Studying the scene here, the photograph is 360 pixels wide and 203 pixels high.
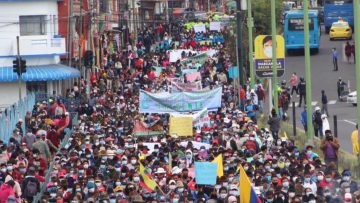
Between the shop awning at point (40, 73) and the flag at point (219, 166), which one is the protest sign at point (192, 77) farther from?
the flag at point (219, 166)

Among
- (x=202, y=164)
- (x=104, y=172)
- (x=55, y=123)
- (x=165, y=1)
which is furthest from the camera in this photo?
(x=165, y=1)

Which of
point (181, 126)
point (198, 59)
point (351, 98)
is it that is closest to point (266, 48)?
point (351, 98)

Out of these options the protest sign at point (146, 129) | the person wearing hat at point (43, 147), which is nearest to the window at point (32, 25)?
the protest sign at point (146, 129)

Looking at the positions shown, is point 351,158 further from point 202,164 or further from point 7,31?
point 7,31

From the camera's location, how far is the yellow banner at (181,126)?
36219 millimetres

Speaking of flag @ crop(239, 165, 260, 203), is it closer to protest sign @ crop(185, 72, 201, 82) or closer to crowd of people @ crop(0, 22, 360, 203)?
crowd of people @ crop(0, 22, 360, 203)

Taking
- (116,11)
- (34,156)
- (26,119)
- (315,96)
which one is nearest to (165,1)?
(116,11)

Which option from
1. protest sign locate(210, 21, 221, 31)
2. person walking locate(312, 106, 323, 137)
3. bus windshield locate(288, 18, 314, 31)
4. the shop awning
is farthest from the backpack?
protest sign locate(210, 21, 221, 31)

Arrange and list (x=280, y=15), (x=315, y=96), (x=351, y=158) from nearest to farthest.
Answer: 1. (x=351, y=158)
2. (x=315, y=96)
3. (x=280, y=15)

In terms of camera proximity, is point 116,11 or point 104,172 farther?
point 116,11

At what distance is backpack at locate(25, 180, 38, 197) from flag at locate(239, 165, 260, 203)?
4.06 m

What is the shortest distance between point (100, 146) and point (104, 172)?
3070 mm

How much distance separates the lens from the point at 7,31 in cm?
5666

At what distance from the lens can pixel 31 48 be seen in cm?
5612
